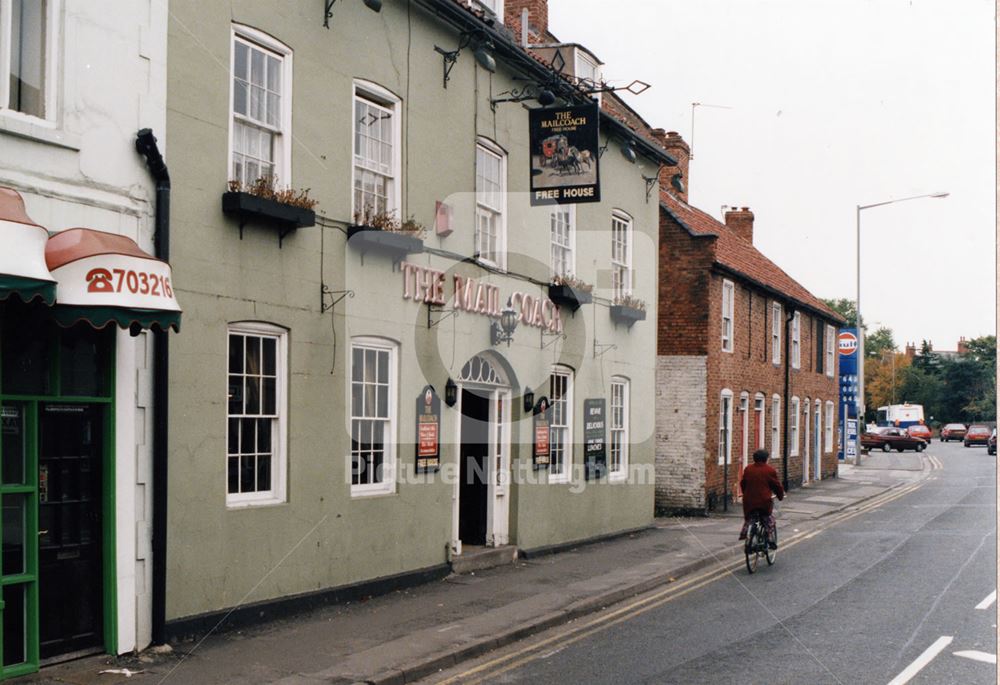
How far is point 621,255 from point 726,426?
7.89 meters

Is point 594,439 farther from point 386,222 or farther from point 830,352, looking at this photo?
point 830,352

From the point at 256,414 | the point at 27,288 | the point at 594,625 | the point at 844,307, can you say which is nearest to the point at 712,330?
the point at 594,625

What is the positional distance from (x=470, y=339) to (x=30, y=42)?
7706 mm

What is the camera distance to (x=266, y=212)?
1039 centimetres

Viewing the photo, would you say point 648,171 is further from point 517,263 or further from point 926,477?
point 926,477

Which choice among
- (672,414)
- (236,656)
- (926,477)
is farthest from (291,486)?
(926,477)

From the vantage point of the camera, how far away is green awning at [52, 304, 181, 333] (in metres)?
7.95

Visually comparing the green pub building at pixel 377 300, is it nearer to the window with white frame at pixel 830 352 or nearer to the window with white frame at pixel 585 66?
the window with white frame at pixel 585 66

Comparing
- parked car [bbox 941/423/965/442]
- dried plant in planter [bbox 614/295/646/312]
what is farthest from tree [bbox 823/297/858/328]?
dried plant in planter [bbox 614/295/646/312]

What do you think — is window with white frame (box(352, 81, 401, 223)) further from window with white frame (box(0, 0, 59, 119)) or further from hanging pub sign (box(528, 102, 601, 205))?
window with white frame (box(0, 0, 59, 119))

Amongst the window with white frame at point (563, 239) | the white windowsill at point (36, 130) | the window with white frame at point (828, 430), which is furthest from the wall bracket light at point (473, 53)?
the window with white frame at point (828, 430)

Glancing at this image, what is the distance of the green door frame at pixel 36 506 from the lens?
8141 mm

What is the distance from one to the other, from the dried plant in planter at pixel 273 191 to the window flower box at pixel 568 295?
6.64 meters

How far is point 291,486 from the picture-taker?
11102 millimetres
